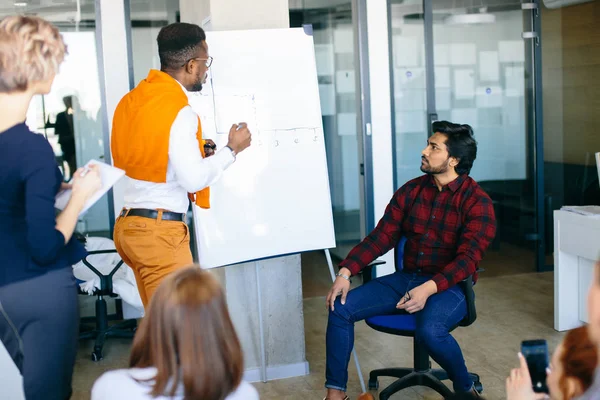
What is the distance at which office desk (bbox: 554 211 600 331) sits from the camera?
427 cm

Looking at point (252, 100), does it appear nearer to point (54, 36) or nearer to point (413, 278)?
point (413, 278)

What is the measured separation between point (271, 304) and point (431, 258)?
95cm

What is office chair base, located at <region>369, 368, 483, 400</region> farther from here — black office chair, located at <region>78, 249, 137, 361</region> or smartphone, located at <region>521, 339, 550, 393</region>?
black office chair, located at <region>78, 249, 137, 361</region>

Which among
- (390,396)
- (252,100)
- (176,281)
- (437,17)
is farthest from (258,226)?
(437,17)

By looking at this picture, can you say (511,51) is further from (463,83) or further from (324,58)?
(324,58)

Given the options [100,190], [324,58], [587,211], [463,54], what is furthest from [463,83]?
[100,190]

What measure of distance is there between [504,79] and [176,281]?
15.9 ft

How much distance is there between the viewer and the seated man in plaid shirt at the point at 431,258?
3.15 meters

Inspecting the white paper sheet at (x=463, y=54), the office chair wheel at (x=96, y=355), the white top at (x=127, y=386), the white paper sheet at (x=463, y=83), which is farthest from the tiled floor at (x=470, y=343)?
the white top at (x=127, y=386)

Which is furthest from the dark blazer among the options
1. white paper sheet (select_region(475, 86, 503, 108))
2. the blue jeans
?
white paper sheet (select_region(475, 86, 503, 108))

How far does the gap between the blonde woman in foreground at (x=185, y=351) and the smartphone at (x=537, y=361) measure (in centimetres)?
65

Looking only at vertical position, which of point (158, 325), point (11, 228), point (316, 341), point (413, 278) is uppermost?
point (11, 228)

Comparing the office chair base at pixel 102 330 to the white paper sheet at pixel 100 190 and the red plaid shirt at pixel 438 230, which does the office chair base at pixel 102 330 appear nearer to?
the red plaid shirt at pixel 438 230

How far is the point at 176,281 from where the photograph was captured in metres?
1.59
